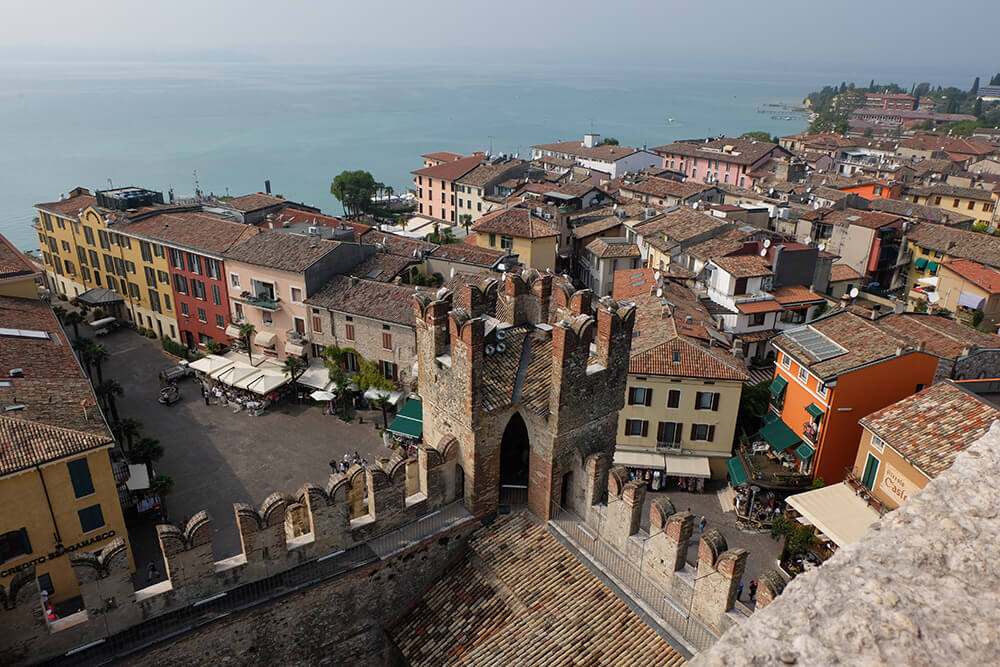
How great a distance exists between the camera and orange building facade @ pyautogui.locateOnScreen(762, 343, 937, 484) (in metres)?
30.8

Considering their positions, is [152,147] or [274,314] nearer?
[274,314]

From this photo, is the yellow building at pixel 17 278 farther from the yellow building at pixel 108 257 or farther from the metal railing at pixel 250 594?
the metal railing at pixel 250 594

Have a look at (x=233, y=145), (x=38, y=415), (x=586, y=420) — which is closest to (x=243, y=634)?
(x=586, y=420)

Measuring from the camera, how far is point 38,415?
2217 centimetres

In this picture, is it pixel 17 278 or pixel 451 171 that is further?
pixel 451 171

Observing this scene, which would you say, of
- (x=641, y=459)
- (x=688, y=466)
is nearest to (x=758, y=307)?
(x=688, y=466)

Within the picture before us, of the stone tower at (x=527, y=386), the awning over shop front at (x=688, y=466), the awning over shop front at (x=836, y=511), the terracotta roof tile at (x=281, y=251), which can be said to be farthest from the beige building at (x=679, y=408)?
the terracotta roof tile at (x=281, y=251)

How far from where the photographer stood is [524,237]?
2290 inches

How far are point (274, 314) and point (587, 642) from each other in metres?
36.9

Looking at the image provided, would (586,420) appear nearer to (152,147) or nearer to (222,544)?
(222,544)

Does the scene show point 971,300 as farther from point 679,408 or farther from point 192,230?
point 192,230

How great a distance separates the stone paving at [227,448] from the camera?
98.3 feet

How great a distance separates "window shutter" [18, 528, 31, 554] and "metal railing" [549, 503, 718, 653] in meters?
18.2

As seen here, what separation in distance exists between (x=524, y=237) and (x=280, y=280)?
23.8 m
